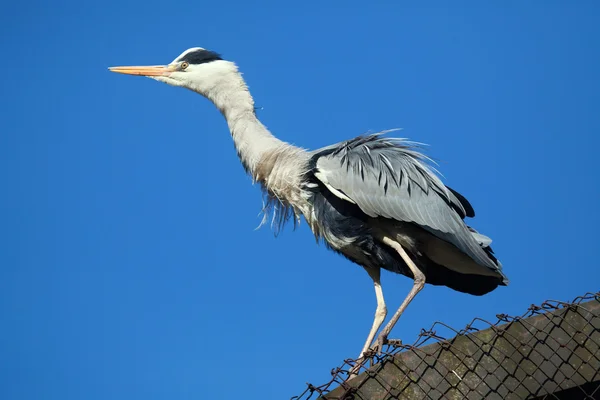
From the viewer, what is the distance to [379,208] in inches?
257

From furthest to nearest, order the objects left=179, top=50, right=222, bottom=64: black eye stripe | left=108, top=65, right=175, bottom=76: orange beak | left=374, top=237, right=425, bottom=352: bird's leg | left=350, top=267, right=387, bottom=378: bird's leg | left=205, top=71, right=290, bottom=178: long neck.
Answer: left=108, top=65, right=175, bottom=76: orange beak, left=179, top=50, right=222, bottom=64: black eye stripe, left=205, top=71, right=290, bottom=178: long neck, left=350, top=267, right=387, bottom=378: bird's leg, left=374, top=237, right=425, bottom=352: bird's leg

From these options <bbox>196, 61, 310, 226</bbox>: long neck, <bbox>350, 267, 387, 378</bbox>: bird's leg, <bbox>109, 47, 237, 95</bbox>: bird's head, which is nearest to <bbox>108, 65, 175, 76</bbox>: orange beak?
<bbox>109, 47, 237, 95</bbox>: bird's head

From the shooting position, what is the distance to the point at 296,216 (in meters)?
7.02

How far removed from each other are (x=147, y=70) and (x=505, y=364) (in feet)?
18.1

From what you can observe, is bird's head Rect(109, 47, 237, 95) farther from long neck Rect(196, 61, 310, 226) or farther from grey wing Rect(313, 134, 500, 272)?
grey wing Rect(313, 134, 500, 272)

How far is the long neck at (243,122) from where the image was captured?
723 cm

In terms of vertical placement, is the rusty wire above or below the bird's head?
below

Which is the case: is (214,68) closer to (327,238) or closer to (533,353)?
(327,238)

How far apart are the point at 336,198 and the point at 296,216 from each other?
508 millimetres

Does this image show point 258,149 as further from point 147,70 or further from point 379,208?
point 147,70

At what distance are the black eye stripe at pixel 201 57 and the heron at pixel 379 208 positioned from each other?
3.46ft

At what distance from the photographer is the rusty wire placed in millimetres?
3598

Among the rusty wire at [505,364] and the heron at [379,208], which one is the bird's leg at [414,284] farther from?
the rusty wire at [505,364]

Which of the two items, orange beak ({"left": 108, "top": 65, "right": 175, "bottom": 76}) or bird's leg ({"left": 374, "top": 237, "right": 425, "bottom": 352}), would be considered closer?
bird's leg ({"left": 374, "top": 237, "right": 425, "bottom": 352})
